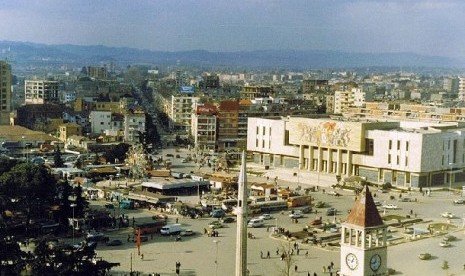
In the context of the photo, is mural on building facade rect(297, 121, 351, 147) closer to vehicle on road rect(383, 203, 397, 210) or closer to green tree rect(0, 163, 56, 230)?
vehicle on road rect(383, 203, 397, 210)

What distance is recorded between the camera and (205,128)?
53312mm

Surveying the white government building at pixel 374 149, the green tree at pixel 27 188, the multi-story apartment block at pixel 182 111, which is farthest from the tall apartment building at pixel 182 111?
the green tree at pixel 27 188

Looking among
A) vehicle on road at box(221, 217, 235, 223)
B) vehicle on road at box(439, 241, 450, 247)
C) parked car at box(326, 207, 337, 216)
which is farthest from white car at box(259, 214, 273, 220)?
vehicle on road at box(439, 241, 450, 247)

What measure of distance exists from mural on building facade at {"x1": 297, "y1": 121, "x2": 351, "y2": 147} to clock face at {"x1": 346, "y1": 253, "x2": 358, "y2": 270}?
86.4ft

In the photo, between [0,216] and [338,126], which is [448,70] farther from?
[0,216]

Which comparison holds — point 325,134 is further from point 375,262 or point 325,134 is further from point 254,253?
point 375,262

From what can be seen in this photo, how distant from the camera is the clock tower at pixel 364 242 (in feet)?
41.5

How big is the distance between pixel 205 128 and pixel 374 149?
17897 mm

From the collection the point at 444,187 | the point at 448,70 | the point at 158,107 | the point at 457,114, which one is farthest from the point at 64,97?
the point at 448,70

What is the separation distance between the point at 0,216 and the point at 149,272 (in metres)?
6.14

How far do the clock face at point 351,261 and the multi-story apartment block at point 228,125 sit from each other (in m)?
41.1

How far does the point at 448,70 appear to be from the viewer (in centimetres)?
14500

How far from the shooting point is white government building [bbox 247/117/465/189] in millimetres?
36406

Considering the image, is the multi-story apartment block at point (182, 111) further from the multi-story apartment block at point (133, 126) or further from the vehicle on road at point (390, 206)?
the vehicle on road at point (390, 206)
